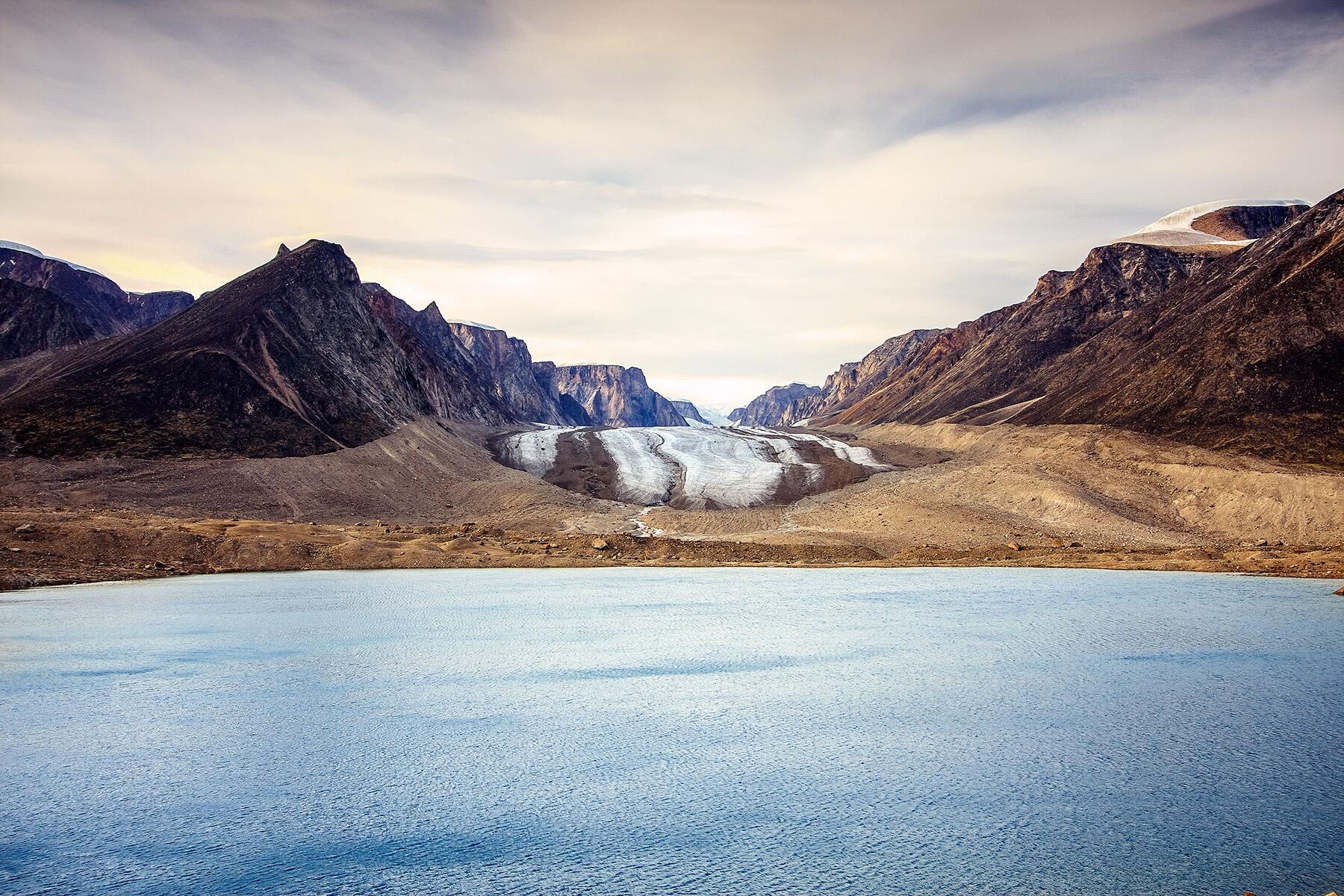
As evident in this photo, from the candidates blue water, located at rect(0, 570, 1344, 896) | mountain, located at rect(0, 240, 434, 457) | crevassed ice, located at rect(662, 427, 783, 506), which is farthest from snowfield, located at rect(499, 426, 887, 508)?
blue water, located at rect(0, 570, 1344, 896)

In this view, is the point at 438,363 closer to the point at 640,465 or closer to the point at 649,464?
the point at 649,464

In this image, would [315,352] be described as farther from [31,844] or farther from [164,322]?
[31,844]

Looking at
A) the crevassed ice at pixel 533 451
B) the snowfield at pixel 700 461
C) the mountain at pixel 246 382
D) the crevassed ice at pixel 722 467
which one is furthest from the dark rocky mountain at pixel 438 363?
the crevassed ice at pixel 722 467

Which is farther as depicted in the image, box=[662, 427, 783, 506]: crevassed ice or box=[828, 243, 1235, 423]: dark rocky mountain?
box=[828, 243, 1235, 423]: dark rocky mountain

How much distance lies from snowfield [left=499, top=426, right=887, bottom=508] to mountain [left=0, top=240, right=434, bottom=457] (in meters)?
14.7

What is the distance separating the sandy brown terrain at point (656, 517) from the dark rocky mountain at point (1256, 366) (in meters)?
3.84

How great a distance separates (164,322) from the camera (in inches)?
3410

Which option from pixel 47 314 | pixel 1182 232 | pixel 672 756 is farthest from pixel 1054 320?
pixel 47 314

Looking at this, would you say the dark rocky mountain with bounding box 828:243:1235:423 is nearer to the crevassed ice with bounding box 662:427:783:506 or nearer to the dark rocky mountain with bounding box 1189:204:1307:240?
the dark rocky mountain with bounding box 1189:204:1307:240

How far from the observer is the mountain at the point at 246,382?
61.2 metres

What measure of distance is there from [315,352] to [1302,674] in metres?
78.5

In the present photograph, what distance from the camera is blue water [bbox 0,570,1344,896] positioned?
874 cm

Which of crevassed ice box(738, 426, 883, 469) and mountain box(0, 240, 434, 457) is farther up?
mountain box(0, 240, 434, 457)

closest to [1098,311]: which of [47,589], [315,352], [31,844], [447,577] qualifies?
[315,352]
